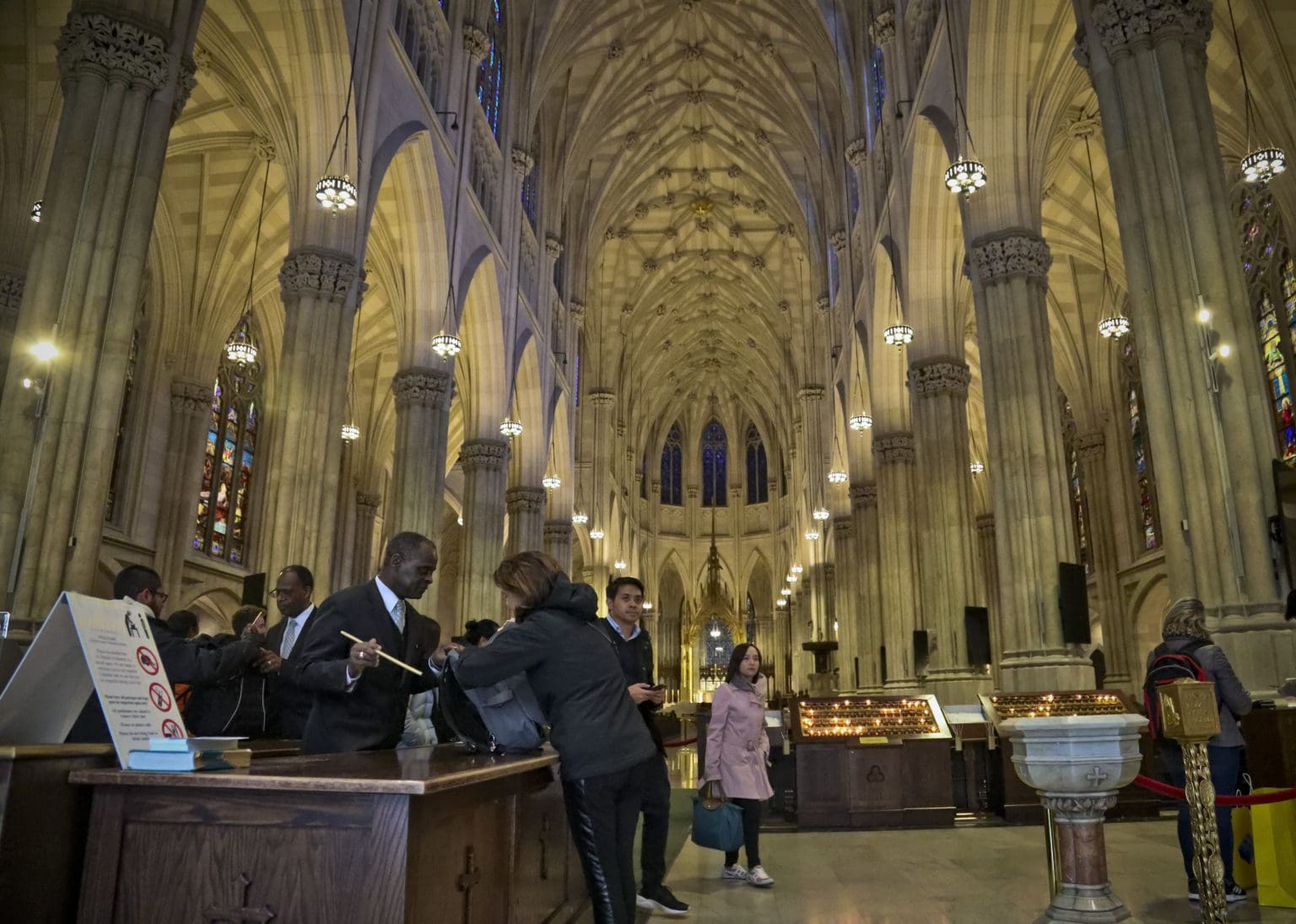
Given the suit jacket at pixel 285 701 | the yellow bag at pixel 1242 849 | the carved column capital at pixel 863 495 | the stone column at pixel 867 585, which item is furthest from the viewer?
the carved column capital at pixel 863 495

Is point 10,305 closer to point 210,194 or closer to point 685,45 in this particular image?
point 210,194

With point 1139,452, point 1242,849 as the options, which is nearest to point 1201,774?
point 1242,849

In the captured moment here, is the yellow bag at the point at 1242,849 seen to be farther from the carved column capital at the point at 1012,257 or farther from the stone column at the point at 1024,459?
the carved column capital at the point at 1012,257

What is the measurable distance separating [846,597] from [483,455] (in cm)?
1203

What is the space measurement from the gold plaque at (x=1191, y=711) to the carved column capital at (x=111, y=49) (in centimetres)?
960

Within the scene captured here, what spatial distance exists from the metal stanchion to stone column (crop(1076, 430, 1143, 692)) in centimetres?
2022

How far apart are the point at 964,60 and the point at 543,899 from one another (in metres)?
12.6

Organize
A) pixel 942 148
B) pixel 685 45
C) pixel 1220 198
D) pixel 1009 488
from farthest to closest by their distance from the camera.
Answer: pixel 685 45, pixel 942 148, pixel 1009 488, pixel 1220 198

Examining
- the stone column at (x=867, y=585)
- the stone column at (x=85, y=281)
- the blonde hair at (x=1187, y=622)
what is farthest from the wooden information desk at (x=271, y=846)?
the stone column at (x=867, y=585)

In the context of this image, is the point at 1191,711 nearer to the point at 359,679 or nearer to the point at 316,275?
the point at 359,679

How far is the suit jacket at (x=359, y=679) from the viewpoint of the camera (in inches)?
146

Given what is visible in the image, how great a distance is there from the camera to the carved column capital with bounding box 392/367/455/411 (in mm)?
16359

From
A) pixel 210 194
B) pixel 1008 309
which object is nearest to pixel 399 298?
pixel 210 194

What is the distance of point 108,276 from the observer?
8156 mm
